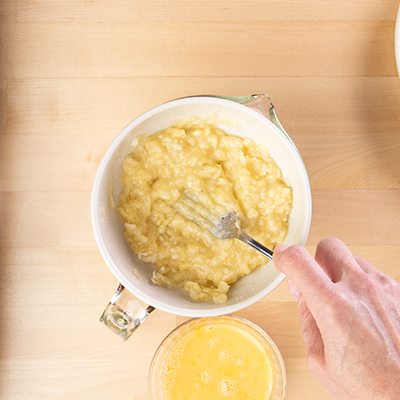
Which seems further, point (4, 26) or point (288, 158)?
point (4, 26)

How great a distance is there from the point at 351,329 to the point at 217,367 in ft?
1.60

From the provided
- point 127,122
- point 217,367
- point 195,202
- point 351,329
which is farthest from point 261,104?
point 217,367

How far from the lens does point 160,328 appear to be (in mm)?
1015

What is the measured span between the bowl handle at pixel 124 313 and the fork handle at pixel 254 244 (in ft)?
0.78

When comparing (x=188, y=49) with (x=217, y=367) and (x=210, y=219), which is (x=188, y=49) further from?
(x=217, y=367)

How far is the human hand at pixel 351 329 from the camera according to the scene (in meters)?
0.60

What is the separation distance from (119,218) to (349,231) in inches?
23.2

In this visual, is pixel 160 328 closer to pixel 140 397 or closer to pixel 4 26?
pixel 140 397

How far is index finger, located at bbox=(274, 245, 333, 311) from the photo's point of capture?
2.07 ft

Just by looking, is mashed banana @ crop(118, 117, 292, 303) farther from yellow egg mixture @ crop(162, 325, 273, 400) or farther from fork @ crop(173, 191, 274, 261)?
yellow egg mixture @ crop(162, 325, 273, 400)

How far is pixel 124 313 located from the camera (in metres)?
0.83

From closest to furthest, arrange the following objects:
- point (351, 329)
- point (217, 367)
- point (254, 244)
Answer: point (351, 329) → point (254, 244) → point (217, 367)

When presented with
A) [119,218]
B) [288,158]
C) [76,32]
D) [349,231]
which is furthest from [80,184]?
[349,231]

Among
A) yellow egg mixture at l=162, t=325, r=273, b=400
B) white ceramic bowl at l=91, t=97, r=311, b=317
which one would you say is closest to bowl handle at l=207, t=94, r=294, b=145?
white ceramic bowl at l=91, t=97, r=311, b=317
